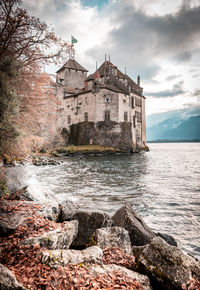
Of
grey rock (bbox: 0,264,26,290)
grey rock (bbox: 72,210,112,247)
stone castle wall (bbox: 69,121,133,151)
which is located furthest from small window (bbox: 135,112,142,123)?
grey rock (bbox: 0,264,26,290)

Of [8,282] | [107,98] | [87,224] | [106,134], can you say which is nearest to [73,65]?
[107,98]

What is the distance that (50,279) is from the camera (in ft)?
9.87

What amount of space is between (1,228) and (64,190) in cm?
872

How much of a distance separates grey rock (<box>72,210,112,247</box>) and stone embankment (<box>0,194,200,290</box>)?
0.03 m

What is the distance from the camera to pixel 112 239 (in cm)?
466

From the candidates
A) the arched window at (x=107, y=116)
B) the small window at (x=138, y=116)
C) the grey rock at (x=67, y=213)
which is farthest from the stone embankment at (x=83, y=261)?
the small window at (x=138, y=116)

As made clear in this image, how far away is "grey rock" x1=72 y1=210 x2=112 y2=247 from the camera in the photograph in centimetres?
521

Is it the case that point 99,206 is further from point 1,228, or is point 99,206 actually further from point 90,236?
point 1,228

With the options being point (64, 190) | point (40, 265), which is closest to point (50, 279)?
point (40, 265)

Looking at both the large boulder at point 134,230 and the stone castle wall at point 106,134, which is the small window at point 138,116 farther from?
the large boulder at point 134,230

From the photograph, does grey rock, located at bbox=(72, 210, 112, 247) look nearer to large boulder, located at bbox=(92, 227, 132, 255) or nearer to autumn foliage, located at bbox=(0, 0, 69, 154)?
large boulder, located at bbox=(92, 227, 132, 255)

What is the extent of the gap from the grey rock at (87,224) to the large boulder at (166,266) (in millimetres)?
1878

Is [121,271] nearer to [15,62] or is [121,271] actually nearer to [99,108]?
[15,62]

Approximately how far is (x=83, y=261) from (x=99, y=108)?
49.0m
